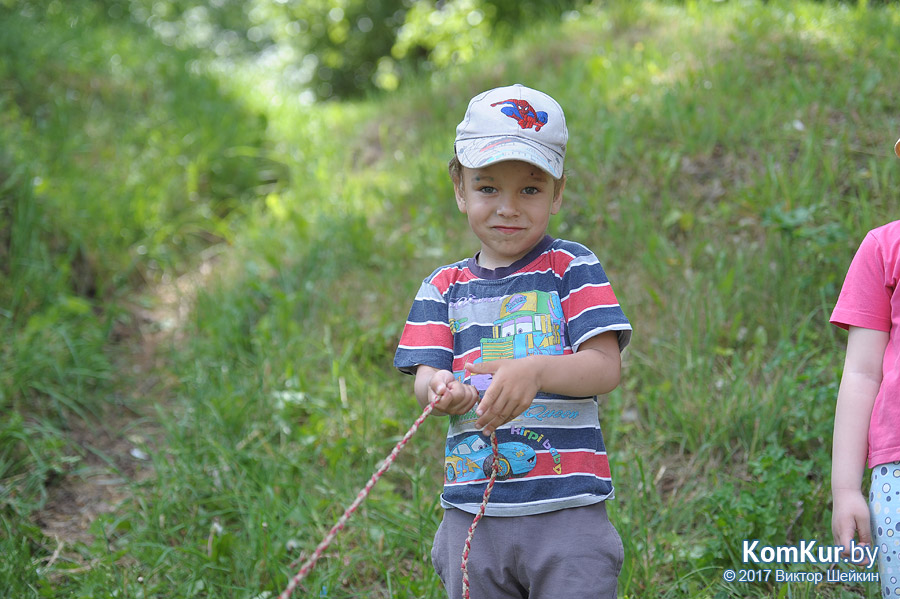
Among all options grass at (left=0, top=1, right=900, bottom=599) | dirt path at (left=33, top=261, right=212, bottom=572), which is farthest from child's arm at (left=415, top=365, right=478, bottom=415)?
dirt path at (left=33, top=261, right=212, bottom=572)

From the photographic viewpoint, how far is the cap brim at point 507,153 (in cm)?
187

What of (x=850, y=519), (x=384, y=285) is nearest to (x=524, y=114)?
(x=850, y=519)

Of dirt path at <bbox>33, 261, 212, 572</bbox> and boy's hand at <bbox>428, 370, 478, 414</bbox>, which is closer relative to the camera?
boy's hand at <bbox>428, 370, 478, 414</bbox>

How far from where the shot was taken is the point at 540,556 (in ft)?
5.98

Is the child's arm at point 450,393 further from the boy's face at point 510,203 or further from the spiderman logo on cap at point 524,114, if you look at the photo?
the spiderman logo on cap at point 524,114

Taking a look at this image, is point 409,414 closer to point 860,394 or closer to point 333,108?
point 860,394

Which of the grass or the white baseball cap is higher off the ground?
the white baseball cap

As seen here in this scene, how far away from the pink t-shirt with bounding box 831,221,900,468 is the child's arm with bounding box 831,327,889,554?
19 millimetres

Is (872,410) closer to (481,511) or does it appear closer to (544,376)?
(544,376)

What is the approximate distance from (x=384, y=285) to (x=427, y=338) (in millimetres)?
2549

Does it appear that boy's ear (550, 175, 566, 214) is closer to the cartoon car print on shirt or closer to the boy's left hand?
the boy's left hand

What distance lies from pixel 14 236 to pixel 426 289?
3638 millimetres

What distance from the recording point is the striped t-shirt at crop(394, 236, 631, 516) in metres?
1.85

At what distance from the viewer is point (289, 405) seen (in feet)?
12.2
